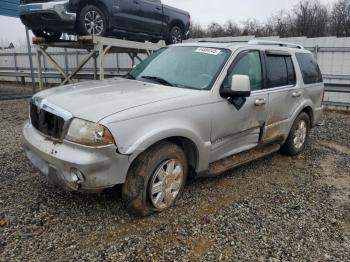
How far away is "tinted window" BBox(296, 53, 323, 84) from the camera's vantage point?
5500 mm

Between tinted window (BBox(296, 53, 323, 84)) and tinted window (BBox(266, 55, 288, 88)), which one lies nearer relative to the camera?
tinted window (BBox(266, 55, 288, 88))

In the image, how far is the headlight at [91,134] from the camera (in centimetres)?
288

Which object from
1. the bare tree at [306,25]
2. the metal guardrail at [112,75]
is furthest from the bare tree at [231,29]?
the metal guardrail at [112,75]

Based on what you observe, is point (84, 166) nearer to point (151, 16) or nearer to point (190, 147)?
point (190, 147)

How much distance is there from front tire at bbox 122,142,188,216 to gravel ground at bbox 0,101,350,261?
0.16 metres

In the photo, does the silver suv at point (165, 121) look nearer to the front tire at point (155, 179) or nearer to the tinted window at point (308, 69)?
the front tire at point (155, 179)

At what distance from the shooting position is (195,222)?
3410 mm

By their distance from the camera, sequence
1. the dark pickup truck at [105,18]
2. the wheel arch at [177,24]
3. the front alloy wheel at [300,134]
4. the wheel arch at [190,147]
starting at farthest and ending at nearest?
the wheel arch at [177,24] < the dark pickup truck at [105,18] < the front alloy wheel at [300,134] < the wheel arch at [190,147]

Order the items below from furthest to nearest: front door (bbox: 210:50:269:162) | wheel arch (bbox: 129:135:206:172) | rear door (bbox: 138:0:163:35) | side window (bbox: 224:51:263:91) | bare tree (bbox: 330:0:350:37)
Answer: bare tree (bbox: 330:0:350:37), rear door (bbox: 138:0:163:35), side window (bbox: 224:51:263:91), front door (bbox: 210:50:269:162), wheel arch (bbox: 129:135:206:172)

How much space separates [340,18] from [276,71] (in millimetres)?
36123

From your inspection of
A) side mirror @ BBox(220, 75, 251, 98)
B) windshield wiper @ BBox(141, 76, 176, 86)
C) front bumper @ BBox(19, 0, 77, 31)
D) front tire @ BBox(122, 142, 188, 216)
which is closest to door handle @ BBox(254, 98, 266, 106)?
side mirror @ BBox(220, 75, 251, 98)

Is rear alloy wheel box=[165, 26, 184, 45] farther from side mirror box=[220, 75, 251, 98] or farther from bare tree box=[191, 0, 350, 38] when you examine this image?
bare tree box=[191, 0, 350, 38]

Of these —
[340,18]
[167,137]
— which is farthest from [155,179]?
[340,18]

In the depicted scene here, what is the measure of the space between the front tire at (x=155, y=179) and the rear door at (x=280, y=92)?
5.57ft
